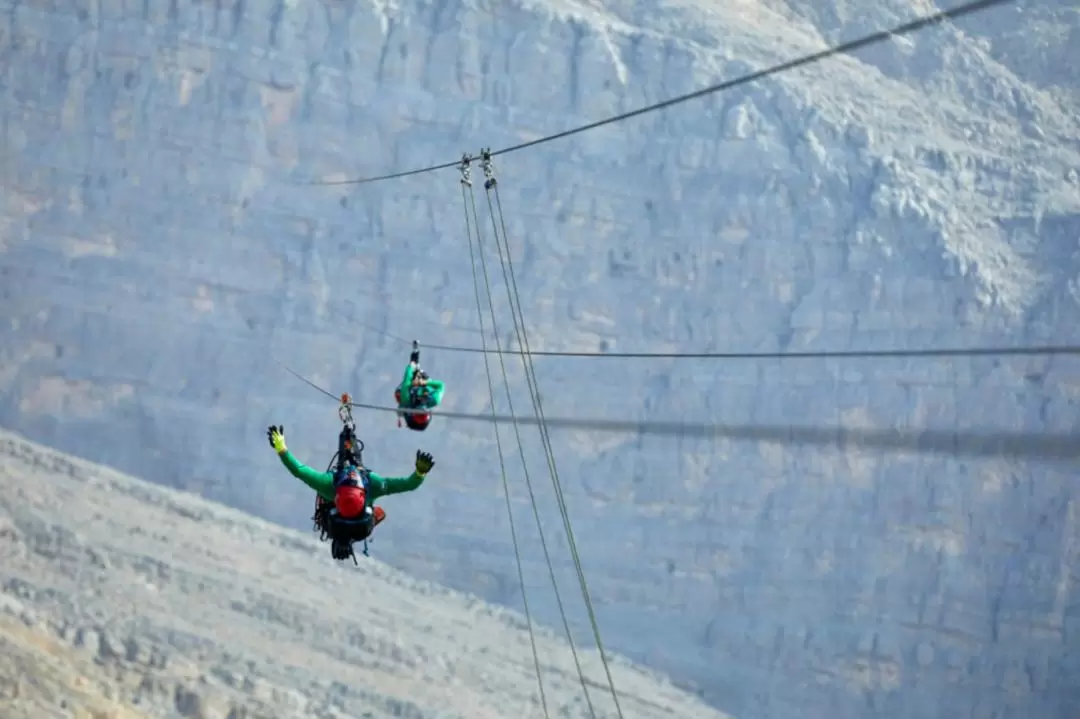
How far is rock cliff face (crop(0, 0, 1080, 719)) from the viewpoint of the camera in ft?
201

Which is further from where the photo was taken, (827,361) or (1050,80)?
(1050,80)

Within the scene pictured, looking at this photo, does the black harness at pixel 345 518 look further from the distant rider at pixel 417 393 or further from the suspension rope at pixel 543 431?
the distant rider at pixel 417 393

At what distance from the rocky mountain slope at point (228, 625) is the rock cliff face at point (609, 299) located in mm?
2602

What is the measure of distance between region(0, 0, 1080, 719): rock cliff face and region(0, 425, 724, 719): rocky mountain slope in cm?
260

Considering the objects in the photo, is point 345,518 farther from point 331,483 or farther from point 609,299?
point 609,299

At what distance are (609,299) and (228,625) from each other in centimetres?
1907

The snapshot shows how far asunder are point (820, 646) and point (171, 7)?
3289cm

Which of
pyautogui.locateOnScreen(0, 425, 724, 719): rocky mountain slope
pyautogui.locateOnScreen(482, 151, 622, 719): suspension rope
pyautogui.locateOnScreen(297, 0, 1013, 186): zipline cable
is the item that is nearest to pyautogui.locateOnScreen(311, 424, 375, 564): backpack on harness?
pyautogui.locateOnScreen(482, 151, 622, 719): suspension rope

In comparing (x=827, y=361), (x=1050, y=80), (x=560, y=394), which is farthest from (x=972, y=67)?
(x=560, y=394)

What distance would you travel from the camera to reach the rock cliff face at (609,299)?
6138cm

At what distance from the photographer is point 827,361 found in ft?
206

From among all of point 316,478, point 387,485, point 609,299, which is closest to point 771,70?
point 387,485

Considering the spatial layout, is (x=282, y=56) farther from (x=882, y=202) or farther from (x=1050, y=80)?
(x=1050, y=80)

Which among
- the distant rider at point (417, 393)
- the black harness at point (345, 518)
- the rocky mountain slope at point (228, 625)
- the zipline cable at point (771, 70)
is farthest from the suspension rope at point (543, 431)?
the rocky mountain slope at point (228, 625)
